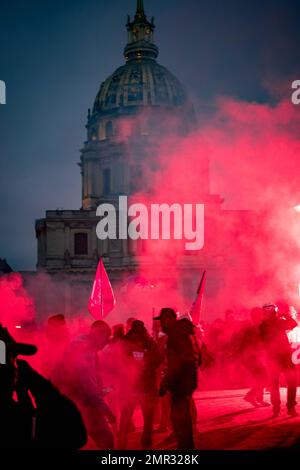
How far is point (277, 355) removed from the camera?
Answer: 12383 millimetres

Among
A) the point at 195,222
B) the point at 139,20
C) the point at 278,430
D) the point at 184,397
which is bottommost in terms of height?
the point at 278,430

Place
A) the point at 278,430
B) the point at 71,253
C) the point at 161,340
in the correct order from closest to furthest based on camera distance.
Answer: the point at 278,430, the point at 161,340, the point at 71,253

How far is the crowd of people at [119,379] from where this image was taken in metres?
5.13

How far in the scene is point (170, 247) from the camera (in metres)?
67.0

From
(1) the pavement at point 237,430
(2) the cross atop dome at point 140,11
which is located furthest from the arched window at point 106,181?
(1) the pavement at point 237,430

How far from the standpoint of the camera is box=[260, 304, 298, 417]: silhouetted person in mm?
12234

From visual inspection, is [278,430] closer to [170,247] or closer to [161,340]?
[161,340]

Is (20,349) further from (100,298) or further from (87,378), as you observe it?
(100,298)

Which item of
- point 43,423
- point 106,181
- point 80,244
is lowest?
point 43,423

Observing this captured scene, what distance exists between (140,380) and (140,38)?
86.2 metres

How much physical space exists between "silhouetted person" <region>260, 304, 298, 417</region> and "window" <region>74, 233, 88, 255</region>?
196 ft

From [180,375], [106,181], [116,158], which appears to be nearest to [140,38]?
[116,158]

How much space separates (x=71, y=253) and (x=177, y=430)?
63202mm
